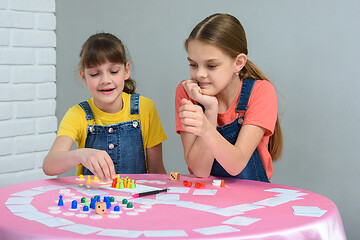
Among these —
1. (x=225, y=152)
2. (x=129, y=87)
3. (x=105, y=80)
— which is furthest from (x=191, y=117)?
(x=129, y=87)

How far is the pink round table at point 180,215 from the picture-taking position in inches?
34.0

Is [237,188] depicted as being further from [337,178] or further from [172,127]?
[172,127]

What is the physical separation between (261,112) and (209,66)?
0.24 metres

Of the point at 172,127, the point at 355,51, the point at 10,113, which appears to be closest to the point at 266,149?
the point at 355,51

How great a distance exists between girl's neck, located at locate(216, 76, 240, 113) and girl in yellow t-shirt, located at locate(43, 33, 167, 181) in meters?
0.33

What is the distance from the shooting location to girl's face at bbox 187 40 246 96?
5.06 ft

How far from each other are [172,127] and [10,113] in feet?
3.07

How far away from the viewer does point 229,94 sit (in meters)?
1.72

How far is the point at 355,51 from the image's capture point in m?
1.83

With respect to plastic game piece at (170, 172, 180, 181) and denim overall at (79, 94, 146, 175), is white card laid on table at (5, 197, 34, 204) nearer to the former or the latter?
plastic game piece at (170, 172, 180, 181)

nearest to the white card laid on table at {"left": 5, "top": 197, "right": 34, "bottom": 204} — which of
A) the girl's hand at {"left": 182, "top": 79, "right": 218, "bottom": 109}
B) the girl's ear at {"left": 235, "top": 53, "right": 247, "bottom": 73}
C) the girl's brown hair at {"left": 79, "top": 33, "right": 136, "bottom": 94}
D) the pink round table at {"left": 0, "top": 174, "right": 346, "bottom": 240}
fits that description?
the pink round table at {"left": 0, "top": 174, "right": 346, "bottom": 240}

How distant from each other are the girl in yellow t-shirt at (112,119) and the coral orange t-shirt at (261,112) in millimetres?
227

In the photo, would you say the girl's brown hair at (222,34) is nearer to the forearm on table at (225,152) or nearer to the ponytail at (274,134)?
the ponytail at (274,134)

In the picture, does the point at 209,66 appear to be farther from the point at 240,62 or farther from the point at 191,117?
the point at 191,117
